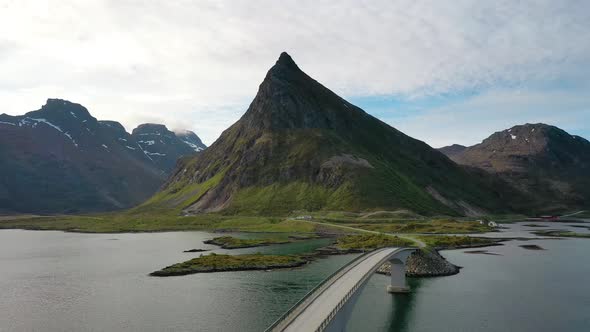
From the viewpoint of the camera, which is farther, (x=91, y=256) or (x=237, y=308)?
(x=91, y=256)

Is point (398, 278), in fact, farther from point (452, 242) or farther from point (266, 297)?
point (452, 242)

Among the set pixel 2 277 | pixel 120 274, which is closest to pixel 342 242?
pixel 120 274

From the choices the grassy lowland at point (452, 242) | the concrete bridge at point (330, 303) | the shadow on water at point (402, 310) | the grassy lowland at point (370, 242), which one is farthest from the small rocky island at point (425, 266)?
the grassy lowland at point (452, 242)

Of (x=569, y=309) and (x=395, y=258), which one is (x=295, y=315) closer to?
(x=395, y=258)

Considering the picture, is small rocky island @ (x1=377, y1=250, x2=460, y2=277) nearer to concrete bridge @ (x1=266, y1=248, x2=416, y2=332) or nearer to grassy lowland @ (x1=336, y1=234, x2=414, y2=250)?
grassy lowland @ (x1=336, y1=234, x2=414, y2=250)

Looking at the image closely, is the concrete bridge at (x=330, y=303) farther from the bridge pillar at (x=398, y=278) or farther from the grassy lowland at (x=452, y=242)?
the grassy lowland at (x=452, y=242)

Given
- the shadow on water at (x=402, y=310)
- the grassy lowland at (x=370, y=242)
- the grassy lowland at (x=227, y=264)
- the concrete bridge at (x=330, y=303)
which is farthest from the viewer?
the grassy lowland at (x=370, y=242)

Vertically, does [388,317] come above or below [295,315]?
below

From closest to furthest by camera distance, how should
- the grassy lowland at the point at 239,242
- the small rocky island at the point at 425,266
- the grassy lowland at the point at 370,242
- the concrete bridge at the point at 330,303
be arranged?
the concrete bridge at the point at 330,303 < the small rocky island at the point at 425,266 < the grassy lowland at the point at 370,242 < the grassy lowland at the point at 239,242
